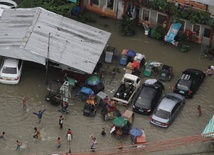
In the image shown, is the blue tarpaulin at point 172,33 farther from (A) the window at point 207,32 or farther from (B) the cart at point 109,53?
(B) the cart at point 109,53

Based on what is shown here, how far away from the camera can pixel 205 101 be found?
165 ft

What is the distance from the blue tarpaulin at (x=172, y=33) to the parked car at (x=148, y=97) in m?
6.69

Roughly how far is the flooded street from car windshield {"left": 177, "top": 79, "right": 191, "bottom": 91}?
1.29 meters

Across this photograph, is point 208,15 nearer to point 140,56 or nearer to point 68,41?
point 140,56

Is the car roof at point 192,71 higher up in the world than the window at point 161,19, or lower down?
lower down

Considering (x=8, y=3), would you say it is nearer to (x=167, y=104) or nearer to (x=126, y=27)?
(x=126, y=27)

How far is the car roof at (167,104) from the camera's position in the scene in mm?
47469

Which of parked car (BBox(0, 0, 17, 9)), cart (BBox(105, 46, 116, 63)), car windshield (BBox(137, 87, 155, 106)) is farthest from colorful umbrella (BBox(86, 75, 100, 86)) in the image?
parked car (BBox(0, 0, 17, 9))

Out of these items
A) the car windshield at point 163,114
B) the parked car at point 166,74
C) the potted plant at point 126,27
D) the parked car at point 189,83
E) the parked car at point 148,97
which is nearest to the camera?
the car windshield at point 163,114

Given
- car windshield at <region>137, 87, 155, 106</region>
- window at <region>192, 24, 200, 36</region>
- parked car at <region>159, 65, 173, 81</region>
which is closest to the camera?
car windshield at <region>137, 87, 155, 106</region>

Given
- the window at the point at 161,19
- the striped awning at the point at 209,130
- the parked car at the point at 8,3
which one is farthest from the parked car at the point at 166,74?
the parked car at the point at 8,3

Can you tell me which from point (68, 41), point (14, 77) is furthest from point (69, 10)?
point (14, 77)

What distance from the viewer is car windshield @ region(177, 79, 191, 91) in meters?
49.9

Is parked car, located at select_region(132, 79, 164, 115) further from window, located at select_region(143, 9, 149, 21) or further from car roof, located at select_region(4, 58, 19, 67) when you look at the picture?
car roof, located at select_region(4, 58, 19, 67)
